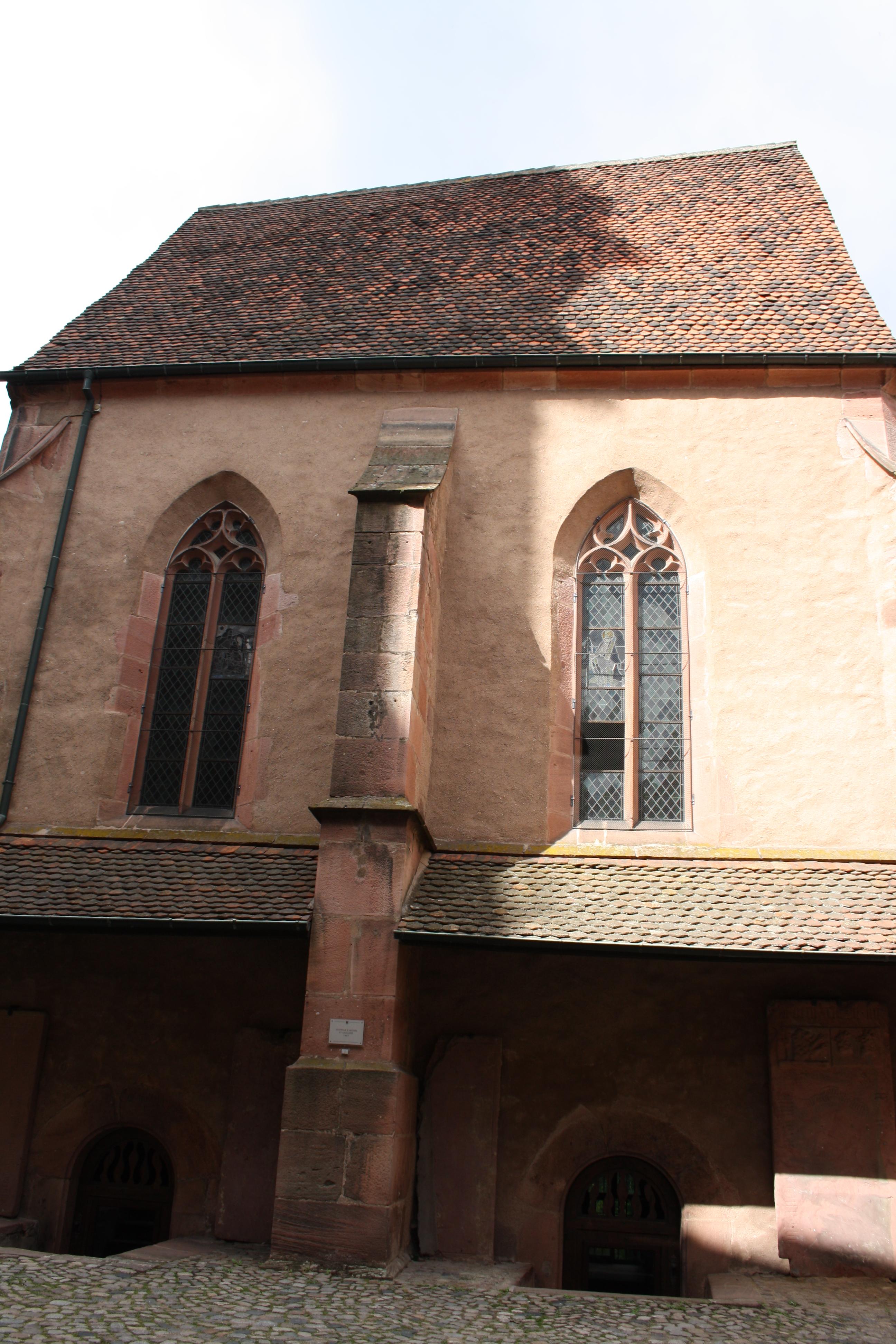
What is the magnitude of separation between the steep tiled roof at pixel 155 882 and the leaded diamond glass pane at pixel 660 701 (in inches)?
120

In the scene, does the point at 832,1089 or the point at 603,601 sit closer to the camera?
the point at 832,1089

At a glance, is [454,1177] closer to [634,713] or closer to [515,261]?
[634,713]

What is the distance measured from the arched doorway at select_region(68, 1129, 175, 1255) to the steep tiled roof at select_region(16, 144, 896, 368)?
7702 millimetres

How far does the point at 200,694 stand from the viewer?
10.6 meters

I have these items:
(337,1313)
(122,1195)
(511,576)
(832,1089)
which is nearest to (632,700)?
(511,576)

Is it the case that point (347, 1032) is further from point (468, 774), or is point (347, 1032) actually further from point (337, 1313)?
point (468, 774)

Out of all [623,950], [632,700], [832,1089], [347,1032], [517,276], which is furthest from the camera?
[517,276]

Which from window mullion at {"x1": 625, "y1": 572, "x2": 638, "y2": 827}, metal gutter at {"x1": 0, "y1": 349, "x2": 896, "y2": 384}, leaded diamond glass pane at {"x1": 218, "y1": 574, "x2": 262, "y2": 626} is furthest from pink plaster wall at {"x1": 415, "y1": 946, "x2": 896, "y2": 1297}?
metal gutter at {"x1": 0, "y1": 349, "x2": 896, "y2": 384}

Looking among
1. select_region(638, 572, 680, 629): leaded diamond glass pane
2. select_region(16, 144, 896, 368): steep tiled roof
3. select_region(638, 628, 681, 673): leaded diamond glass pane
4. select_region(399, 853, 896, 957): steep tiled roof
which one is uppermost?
select_region(16, 144, 896, 368): steep tiled roof

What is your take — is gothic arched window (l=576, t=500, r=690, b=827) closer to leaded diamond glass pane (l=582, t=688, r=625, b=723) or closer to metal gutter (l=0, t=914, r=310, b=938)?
leaded diamond glass pane (l=582, t=688, r=625, b=723)

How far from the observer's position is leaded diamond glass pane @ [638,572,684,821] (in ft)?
31.8

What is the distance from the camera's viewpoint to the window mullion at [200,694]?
33.9 ft

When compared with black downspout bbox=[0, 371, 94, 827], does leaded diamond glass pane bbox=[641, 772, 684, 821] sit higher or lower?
lower

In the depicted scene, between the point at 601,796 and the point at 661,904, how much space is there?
162cm
